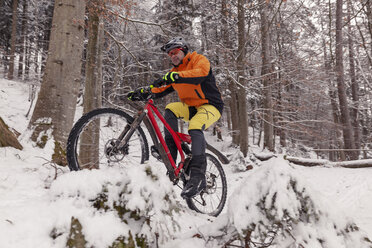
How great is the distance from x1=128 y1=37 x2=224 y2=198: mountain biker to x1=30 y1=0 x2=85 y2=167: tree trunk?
4.71 ft

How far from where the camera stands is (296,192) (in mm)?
1417

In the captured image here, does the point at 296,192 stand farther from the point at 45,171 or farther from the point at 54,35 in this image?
the point at 54,35

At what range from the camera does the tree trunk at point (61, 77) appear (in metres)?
3.74

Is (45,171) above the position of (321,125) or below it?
below

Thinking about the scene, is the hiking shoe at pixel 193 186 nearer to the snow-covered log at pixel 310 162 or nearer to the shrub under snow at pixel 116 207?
the shrub under snow at pixel 116 207

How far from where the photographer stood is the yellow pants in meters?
3.22

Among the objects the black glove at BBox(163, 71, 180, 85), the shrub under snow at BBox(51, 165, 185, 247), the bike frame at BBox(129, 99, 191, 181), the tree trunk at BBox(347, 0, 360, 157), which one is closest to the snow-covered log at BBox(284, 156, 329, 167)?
the bike frame at BBox(129, 99, 191, 181)

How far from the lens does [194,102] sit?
136 inches

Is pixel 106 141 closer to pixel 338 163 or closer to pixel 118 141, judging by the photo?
pixel 118 141

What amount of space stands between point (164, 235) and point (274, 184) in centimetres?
74

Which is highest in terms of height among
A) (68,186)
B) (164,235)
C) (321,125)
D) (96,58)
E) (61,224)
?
(96,58)

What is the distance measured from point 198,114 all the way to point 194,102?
0.25 m

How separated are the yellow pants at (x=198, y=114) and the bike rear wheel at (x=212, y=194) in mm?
747

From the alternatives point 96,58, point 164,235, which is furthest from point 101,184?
point 96,58
